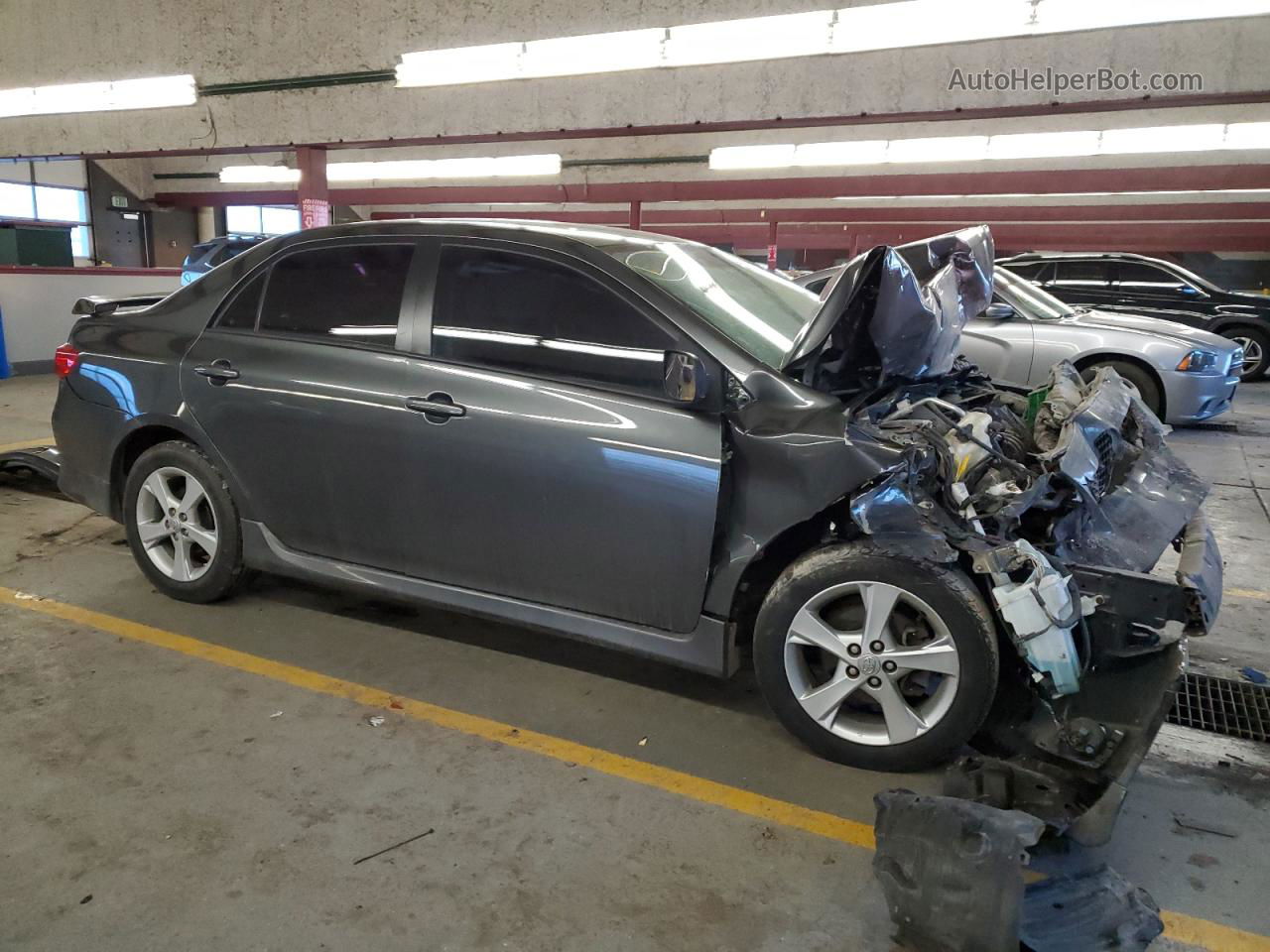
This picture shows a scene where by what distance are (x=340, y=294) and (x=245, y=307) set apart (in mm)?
474

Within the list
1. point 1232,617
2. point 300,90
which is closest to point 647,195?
point 300,90

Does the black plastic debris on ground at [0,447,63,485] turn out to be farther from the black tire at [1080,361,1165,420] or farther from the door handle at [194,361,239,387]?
the black tire at [1080,361,1165,420]

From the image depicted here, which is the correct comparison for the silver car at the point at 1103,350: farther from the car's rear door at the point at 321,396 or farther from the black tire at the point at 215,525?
the black tire at the point at 215,525

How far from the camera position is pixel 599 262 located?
9.58 feet

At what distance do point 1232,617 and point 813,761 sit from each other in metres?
2.35

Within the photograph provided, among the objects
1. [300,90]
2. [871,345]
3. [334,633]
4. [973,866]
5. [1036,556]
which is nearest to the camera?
[973,866]

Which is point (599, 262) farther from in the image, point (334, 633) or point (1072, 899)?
point (1072, 899)

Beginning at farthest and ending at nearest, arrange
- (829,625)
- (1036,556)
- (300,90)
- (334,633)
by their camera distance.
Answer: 1. (300,90)
2. (334,633)
3. (829,625)
4. (1036,556)

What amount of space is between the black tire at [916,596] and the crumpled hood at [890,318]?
1.87 ft

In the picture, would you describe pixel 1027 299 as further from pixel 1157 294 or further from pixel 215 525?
pixel 215 525

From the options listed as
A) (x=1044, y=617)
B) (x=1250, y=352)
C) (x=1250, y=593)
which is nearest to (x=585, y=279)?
(x=1044, y=617)

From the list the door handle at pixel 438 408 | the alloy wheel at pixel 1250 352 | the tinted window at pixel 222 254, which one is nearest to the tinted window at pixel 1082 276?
the alloy wheel at pixel 1250 352

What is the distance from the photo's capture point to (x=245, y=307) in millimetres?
3516

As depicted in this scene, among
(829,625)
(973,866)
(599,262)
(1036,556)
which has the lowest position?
(973,866)
